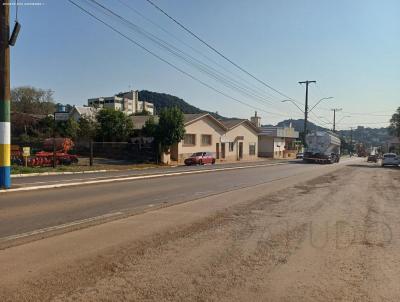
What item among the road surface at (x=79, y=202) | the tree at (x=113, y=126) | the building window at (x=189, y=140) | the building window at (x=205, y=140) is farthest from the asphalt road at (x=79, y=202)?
the building window at (x=205, y=140)

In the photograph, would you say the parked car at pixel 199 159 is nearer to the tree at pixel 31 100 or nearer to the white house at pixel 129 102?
the tree at pixel 31 100

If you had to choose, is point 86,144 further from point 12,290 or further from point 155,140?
point 12,290

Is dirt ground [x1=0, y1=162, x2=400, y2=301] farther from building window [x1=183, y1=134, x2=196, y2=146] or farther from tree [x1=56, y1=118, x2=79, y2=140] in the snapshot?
tree [x1=56, y1=118, x2=79, y2=140]

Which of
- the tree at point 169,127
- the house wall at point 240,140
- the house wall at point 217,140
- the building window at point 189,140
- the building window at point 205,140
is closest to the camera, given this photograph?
the tree at point 169,127

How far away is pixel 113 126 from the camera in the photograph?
52.5 meters

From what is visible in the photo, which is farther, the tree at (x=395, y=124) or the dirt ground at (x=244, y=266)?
the tree at (x=395, y=124)

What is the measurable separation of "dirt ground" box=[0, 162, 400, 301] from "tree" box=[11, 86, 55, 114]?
82051mm

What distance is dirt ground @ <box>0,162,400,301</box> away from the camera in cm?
594

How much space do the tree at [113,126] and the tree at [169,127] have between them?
17.1 feet

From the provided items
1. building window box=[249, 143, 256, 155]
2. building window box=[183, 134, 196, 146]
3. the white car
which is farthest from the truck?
building window box=[249, 143, 256, 155]

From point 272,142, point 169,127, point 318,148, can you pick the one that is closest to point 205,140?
point 169,127

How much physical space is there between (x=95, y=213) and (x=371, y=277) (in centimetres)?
745

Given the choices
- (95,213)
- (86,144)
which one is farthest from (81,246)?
(86,144)

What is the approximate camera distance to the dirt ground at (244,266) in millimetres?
5941
